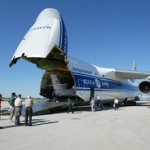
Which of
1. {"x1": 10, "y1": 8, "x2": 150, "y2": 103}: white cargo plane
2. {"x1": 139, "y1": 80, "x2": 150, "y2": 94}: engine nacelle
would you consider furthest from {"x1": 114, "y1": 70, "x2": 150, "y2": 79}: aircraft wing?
{"x1": 139, "y1": 80, "x2": 150, "y2": 94}: engine nacelle

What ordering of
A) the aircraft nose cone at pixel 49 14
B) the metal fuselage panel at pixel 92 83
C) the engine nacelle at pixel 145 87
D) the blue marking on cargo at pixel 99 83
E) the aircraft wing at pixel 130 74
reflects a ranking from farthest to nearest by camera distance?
the aircraft wing at pixel 130 74, the engine nacelle at pixel 145 87, the blue marking on cargo at pixel 99 83, the metal fuselage panel at pixel 92 83, the aircraft nose cone at pixel 49 14

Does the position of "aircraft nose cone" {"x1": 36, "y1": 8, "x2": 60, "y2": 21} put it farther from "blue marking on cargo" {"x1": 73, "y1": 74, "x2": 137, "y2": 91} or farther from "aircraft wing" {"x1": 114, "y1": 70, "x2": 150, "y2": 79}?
"aircraft wing" {"x1": 114, "y1": 70, "x2": 150, "y2": 79}

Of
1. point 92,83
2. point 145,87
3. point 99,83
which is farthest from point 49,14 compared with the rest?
point 145,87

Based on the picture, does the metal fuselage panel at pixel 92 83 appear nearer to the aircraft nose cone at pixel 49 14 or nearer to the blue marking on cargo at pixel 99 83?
the blue marking on cargo at pixel 99 83

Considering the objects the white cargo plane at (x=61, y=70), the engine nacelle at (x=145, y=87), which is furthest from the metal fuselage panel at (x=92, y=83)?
the engine nacelle at (x=145, y=87)

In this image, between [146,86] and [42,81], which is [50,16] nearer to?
[42,81]

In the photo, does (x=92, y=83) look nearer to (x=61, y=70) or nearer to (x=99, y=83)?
(x=99, y=83)

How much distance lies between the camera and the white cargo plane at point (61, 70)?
15.2m

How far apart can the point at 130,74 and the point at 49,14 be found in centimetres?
1190

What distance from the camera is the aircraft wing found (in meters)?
24.5

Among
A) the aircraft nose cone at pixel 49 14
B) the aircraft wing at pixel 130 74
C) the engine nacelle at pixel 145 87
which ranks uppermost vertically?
the aircraft nose cone at pixel 49 14

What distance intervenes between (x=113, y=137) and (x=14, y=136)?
3.11 meters

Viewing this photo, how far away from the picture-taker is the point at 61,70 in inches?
763

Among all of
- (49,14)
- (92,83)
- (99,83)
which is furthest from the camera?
(99,83)
